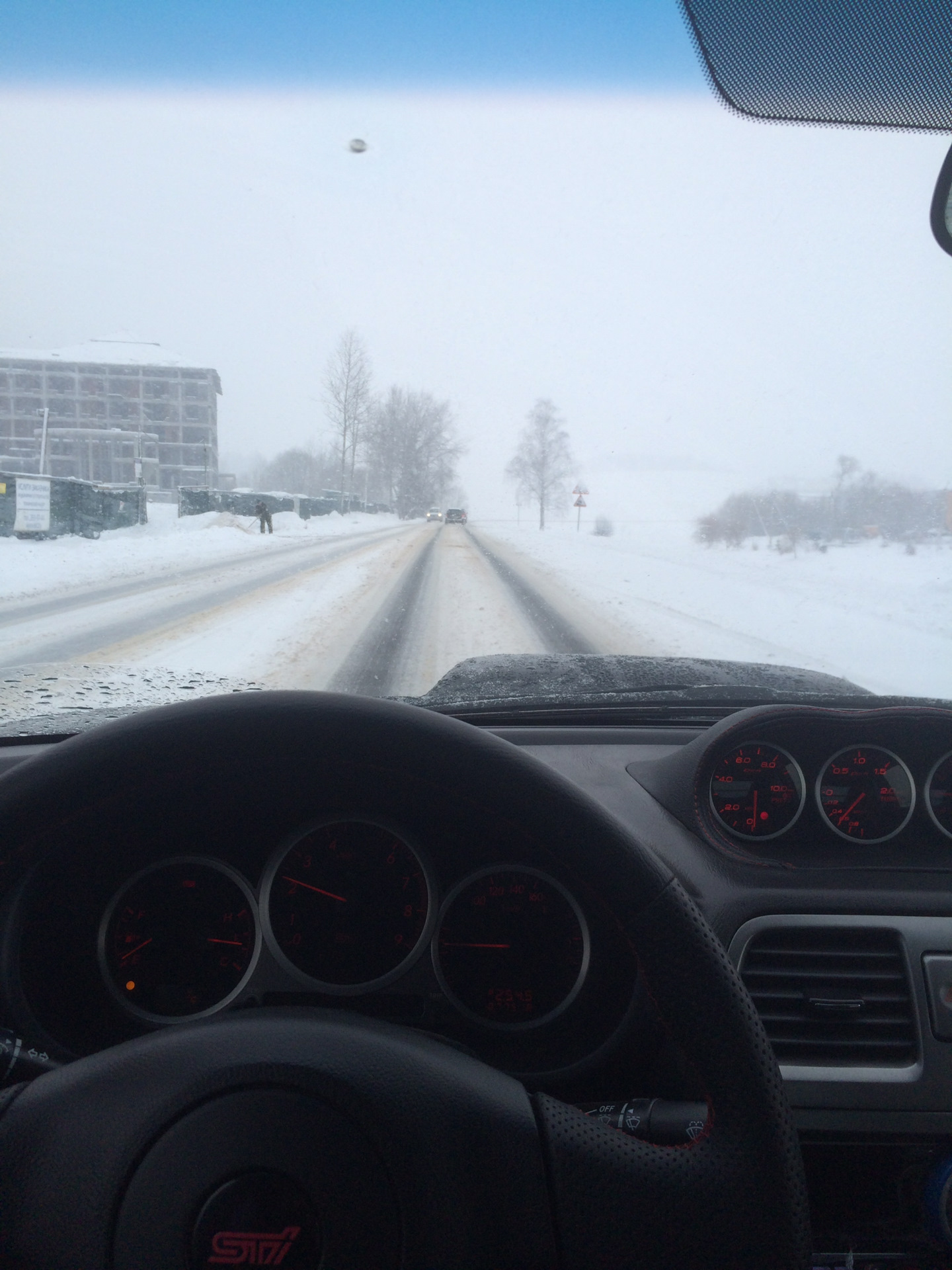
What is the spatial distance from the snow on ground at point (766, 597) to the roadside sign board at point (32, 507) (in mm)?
3664

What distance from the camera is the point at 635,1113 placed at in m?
1.70

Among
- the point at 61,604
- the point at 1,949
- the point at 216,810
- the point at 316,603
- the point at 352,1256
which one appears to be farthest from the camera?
the point at 316,603

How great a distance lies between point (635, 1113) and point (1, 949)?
1.18m

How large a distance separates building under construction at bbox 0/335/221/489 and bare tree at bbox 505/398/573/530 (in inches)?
67.6

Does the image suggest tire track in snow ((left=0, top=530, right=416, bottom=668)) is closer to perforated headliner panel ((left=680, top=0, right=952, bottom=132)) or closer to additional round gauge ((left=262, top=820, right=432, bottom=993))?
additional round gauge ((left=262, top=820, right=432, bottom=993))

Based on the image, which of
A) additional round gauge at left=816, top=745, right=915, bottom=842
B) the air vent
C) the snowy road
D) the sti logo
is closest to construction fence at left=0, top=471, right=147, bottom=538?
the snowy road

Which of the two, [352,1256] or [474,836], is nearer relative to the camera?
[352,1256]

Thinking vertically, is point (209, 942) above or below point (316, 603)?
below

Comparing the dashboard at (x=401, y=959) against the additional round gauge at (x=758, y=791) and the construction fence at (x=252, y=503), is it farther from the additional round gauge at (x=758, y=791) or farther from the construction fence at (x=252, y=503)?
the construction fence at (x=252, y=503)

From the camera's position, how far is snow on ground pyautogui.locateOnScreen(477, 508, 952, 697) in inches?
191

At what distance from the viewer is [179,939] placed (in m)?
1.71

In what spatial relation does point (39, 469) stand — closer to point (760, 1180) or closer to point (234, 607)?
point (234, 607)

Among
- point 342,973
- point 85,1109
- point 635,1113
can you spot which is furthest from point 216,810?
point 635,1113

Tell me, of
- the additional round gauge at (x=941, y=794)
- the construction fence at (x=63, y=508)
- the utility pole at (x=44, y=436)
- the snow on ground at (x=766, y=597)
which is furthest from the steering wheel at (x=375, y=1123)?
the construction fence at (x=63, y=508)
